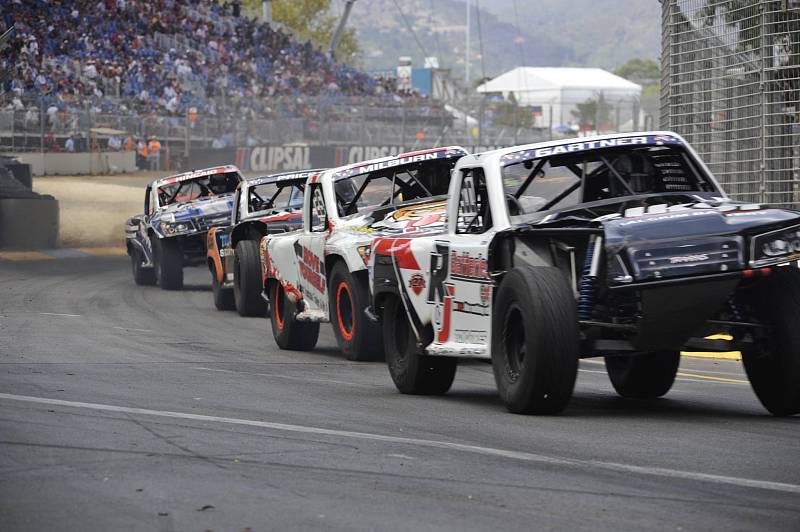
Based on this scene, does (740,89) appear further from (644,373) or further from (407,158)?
(644,373)

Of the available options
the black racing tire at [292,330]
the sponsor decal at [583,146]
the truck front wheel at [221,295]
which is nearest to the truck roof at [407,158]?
the black racing tire at [292,330]

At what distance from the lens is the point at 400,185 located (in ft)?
43.6

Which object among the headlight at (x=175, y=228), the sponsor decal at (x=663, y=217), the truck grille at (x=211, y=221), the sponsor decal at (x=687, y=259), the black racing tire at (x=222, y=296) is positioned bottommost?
the black racing tire at (x=222, y=296)

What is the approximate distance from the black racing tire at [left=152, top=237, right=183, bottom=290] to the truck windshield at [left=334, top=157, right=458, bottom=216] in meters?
10.00

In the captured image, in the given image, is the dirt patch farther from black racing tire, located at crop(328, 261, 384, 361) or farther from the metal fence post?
black racing tire, located at crop(328, 261, 384, 361)

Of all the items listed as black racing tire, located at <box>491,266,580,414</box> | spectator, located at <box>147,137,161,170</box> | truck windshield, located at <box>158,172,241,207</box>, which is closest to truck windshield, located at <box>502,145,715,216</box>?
black racing tire, located at <box>491,266,580,414</box>

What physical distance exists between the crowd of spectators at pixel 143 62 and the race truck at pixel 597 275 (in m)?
27.5

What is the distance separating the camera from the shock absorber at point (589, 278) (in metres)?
7.73

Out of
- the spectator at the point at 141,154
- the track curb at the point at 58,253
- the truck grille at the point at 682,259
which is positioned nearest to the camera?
the truck grille at the point at 682,259

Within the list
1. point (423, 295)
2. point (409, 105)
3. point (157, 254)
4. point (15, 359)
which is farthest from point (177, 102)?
point (423, 295)

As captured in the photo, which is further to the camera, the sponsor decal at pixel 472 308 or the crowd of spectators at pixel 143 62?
the crowd of spectators at pixel 143 62

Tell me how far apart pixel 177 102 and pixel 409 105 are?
7627mm

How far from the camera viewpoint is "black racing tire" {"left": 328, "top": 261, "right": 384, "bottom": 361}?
12.0 meters

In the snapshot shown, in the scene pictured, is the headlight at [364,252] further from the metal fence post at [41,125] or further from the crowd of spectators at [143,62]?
the metal fence post at [41,125]
